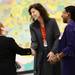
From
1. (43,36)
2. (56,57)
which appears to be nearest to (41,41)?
(43,36)

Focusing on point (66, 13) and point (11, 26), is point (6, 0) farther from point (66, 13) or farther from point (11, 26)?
point (66, 13)

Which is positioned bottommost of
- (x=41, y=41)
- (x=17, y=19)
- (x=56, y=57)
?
(x=56, y=57)

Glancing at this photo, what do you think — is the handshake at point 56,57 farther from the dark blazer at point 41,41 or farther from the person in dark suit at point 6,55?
the person in dark suit at point 6,55

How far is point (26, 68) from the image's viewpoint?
4.80 meters

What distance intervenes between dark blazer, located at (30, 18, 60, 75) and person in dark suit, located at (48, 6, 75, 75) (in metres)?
0.47

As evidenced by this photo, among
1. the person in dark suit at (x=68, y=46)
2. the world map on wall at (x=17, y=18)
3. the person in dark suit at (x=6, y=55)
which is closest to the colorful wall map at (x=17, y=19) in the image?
the world map on wall at (x=17, y=18)

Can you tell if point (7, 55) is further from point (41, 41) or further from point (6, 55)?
point (41, 41)

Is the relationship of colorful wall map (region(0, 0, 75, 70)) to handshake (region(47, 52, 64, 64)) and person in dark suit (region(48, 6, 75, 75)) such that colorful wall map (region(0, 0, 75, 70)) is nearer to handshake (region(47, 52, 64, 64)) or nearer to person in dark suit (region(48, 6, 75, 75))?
handshake (region(47, 52, 64, 64))

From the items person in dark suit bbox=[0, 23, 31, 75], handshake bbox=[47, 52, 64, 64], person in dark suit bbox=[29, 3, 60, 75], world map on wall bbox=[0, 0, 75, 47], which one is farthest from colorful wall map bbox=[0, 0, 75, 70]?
handshake bbox=[47, 52, 64, 64]

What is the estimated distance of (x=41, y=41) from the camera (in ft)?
12.9

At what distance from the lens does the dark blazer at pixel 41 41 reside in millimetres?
3914

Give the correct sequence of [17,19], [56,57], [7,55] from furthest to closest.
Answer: [17,19] → [7,55] → [56,57]

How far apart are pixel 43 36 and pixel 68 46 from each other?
0.78 metres

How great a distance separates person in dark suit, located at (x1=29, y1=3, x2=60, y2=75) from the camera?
154 inches
